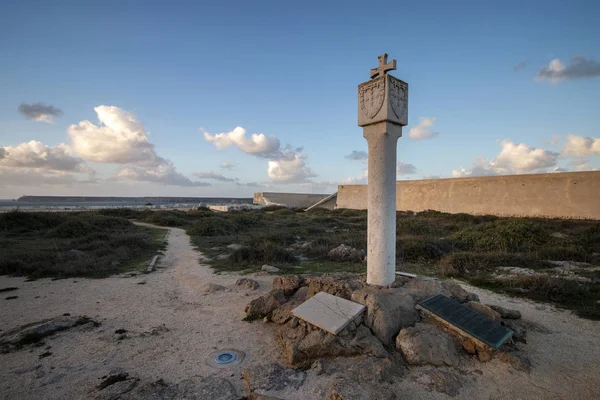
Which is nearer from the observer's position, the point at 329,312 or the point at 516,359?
the point at 516,359

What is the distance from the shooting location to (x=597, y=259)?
960 centimetres

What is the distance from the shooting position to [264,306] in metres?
5.74

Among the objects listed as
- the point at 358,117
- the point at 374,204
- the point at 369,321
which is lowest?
the point at 369,321

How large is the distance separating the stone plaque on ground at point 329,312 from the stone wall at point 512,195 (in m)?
21.8

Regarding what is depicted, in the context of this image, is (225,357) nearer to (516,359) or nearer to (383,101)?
(516,359)

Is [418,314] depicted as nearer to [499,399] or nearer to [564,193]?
[499,399]

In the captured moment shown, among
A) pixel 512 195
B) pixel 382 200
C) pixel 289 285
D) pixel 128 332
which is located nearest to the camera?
pixel 128 332

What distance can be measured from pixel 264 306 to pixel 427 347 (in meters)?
2.85

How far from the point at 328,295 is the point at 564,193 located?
74.1ft

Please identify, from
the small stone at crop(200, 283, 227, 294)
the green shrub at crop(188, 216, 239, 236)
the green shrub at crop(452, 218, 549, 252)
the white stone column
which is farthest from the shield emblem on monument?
the green shrub at crop(188, 216, 239, 236)

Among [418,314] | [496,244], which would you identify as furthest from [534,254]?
[418,314]

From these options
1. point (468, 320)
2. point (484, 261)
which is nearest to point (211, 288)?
point (468, 320)

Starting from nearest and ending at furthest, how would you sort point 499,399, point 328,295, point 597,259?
point 499,399 → point 328,295 → point 597,259

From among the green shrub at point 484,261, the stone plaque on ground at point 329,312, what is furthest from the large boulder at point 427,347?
the green shrub at point 484,261
